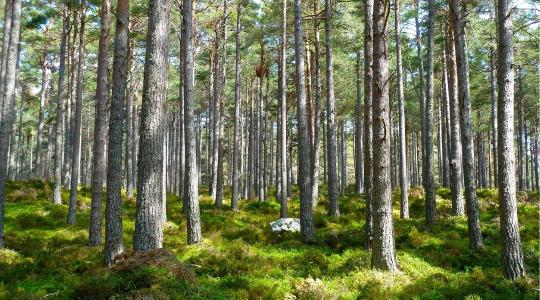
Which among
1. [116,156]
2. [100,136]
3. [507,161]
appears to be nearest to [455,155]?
[507,161]

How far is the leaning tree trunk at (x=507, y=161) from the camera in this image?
27.9 ft

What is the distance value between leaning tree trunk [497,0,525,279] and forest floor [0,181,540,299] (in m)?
0.51

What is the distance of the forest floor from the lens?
6688 millimetres

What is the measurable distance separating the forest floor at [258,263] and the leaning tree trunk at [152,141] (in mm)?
660

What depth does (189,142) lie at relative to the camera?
42.5 ft

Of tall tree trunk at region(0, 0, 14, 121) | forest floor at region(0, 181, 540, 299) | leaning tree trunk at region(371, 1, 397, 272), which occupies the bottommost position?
forest floor at region(0, 181, 540, 299)

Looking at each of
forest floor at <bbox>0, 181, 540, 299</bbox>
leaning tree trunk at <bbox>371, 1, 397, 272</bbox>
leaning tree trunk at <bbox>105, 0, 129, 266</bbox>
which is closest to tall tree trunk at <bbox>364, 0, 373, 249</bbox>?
forest floor at <bbox>0, 181, 540, 299</bbox>

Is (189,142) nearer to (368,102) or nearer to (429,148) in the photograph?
(368,102)

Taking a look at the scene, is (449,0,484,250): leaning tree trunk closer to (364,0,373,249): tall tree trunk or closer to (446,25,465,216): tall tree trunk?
(446,25,465,216): tall tree trunk

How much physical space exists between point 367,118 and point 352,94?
18638 millimetres

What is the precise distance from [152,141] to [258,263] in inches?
162

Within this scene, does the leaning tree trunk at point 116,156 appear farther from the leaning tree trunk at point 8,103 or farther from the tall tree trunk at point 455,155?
the tall tree trunk at point 455,155

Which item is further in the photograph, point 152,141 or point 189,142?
point 189,142

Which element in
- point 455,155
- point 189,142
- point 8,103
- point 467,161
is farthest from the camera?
point 455,155
